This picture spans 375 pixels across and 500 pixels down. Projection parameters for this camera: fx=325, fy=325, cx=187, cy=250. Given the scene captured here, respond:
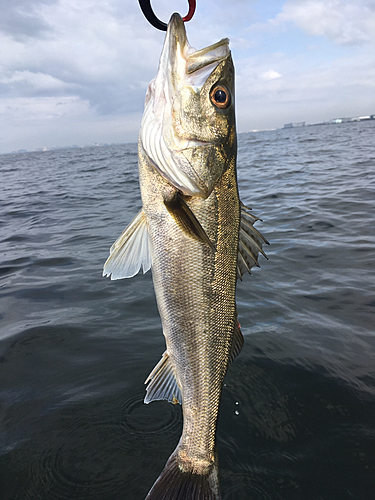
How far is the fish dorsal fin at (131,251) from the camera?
2207 millimetres

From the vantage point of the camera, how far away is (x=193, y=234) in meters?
1.99

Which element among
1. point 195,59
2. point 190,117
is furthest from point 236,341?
point 195,59

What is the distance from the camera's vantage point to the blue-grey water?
2.85m

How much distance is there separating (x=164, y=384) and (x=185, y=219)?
120 centimetres

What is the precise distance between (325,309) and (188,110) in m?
4.35

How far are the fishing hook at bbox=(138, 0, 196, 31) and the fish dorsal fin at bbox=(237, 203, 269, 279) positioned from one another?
3.99 ft

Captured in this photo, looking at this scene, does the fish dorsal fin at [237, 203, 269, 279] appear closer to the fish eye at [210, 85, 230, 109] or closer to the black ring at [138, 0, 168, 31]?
the fish eye at [210, 85, 230, 109]

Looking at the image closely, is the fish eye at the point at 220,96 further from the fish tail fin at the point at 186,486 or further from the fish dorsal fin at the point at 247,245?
the fish tail fin at the point at 186,486

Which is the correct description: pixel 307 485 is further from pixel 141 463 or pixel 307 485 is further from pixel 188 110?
pixel 188 110

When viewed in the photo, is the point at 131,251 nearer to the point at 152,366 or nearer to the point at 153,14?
the point at 153,14

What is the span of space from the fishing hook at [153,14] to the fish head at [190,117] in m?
0.16

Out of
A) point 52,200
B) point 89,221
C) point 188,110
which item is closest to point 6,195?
point 52,200

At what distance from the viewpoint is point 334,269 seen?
6461 millimetres

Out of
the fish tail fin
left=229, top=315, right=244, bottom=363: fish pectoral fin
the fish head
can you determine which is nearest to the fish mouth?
the fish head
